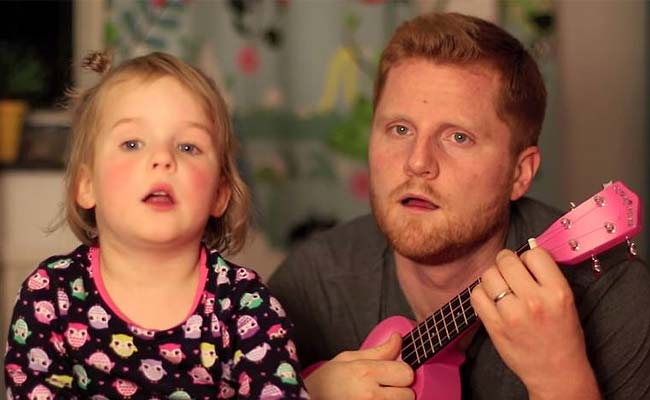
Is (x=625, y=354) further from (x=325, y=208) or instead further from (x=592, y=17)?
(x=592, y=17)

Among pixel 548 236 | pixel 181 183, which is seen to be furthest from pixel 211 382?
pixel 548 236

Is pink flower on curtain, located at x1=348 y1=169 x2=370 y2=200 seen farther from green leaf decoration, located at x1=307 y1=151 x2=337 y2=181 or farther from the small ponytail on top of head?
the small ponytail on top of head

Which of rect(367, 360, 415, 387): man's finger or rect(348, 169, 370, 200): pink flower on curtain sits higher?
rect(367, 360, 415, 387): man's finger

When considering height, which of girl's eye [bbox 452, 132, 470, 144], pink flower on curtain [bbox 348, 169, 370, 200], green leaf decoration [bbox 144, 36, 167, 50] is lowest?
pink flower on curtain [bbox 348, 169, 370, 200]

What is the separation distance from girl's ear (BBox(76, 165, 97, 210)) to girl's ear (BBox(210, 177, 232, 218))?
18 cm

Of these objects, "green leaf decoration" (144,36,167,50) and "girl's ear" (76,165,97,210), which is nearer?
"girl's ear" (76,165,97,210)

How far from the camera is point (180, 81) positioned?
1.41 metres

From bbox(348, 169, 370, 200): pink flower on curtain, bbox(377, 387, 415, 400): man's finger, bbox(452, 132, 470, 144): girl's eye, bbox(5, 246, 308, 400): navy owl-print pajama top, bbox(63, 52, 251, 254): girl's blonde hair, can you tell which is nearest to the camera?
bbox(5, 246, 308, 400): navy owl-print pajama top

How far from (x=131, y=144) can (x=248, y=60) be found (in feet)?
5.76

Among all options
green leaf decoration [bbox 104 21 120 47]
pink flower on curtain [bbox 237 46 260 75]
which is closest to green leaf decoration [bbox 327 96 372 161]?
pink flower on curtain [bbox 237 46 260 75]

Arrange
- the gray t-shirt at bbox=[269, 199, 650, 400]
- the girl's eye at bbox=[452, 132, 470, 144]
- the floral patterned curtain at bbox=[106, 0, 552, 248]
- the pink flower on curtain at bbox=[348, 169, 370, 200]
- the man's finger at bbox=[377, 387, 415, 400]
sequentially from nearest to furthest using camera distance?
the man's finger at bbox=[377, 387, 415, 400], the gray t-shirt at bbox=[269, 199, 650, 400], the girl's eye at bbox=[452, 132, 470, 144], the floral patterned curtain at bbox=[106, 0, 552, 248], the pink flower on curtain at bbox=[348, 169, 370, 200]

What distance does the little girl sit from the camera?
1.33 meters

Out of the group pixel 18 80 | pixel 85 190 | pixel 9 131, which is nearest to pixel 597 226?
pixel 85 190

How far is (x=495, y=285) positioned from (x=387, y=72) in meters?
0.58
